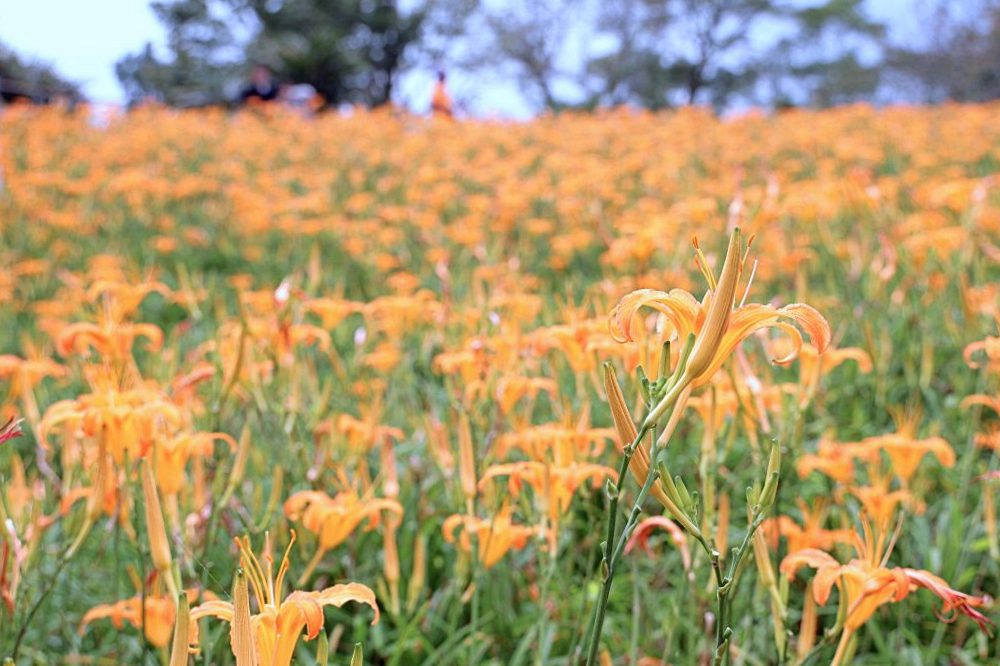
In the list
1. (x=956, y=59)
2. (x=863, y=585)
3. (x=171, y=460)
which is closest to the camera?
(x=863, y=585)

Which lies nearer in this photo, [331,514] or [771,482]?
[771,482]

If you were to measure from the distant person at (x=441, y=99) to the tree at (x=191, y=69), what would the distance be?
3537mm

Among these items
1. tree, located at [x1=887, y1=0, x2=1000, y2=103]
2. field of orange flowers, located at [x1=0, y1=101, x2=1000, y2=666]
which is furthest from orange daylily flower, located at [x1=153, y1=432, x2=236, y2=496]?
tree, located at [x1=887, y1=0, x2=1000, y2=103]

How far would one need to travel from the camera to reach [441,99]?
1147cm

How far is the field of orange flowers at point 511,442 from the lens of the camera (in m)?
1.15

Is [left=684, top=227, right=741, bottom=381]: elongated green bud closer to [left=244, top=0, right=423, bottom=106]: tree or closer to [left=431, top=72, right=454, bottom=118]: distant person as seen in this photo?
[left=431, top=72, right=454, bottom=118]: distant person

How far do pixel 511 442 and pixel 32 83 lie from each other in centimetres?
1404

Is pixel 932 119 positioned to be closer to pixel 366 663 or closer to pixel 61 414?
pixel 366 663

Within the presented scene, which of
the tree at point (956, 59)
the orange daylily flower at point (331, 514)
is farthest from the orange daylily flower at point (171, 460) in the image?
the tree at point (956, 59)

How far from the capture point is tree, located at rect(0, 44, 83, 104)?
12509mm

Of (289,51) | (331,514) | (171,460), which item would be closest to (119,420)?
(171,460)

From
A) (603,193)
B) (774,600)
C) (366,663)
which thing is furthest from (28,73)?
(774,600)

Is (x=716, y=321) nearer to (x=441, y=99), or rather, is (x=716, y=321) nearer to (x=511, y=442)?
(x=511, y=442)

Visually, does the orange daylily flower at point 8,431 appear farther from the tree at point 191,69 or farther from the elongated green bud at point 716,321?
the tree at point 191,69
